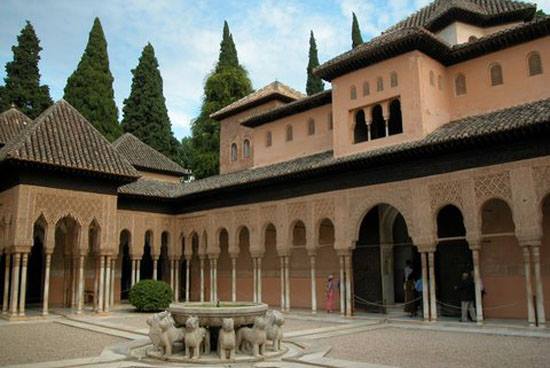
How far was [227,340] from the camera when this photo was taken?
8.83 m

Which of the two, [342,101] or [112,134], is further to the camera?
[112,134]

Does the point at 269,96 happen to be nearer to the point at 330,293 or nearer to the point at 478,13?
the point at 478,13

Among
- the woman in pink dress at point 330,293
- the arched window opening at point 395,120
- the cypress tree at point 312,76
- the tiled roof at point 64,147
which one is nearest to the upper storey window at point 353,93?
the arched window opening at point 395,120

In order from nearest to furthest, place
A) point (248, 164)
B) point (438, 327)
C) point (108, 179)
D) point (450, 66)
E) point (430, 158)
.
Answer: point (438, 327) → point (430, 158) → point (450, 66) → point (108, 179) → point (248, 164)

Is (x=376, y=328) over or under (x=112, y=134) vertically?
under

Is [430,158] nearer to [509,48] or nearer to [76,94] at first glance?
[509,48]

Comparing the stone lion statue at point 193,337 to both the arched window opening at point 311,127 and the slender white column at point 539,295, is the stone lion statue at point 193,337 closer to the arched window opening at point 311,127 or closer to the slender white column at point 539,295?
the slender white column at point 539,295

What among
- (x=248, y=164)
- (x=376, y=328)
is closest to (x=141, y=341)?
(x=376, y=328)

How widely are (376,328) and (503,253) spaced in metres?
4.89

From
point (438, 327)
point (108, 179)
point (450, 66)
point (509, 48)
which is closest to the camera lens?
point (438, 327)

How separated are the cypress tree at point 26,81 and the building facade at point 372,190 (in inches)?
495

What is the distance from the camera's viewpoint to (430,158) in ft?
49.4

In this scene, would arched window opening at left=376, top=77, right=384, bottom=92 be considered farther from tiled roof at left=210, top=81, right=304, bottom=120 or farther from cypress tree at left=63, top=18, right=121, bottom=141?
cypress tree at left=63, top=18, right=121, bottom=141

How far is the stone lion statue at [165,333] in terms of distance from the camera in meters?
9.04
